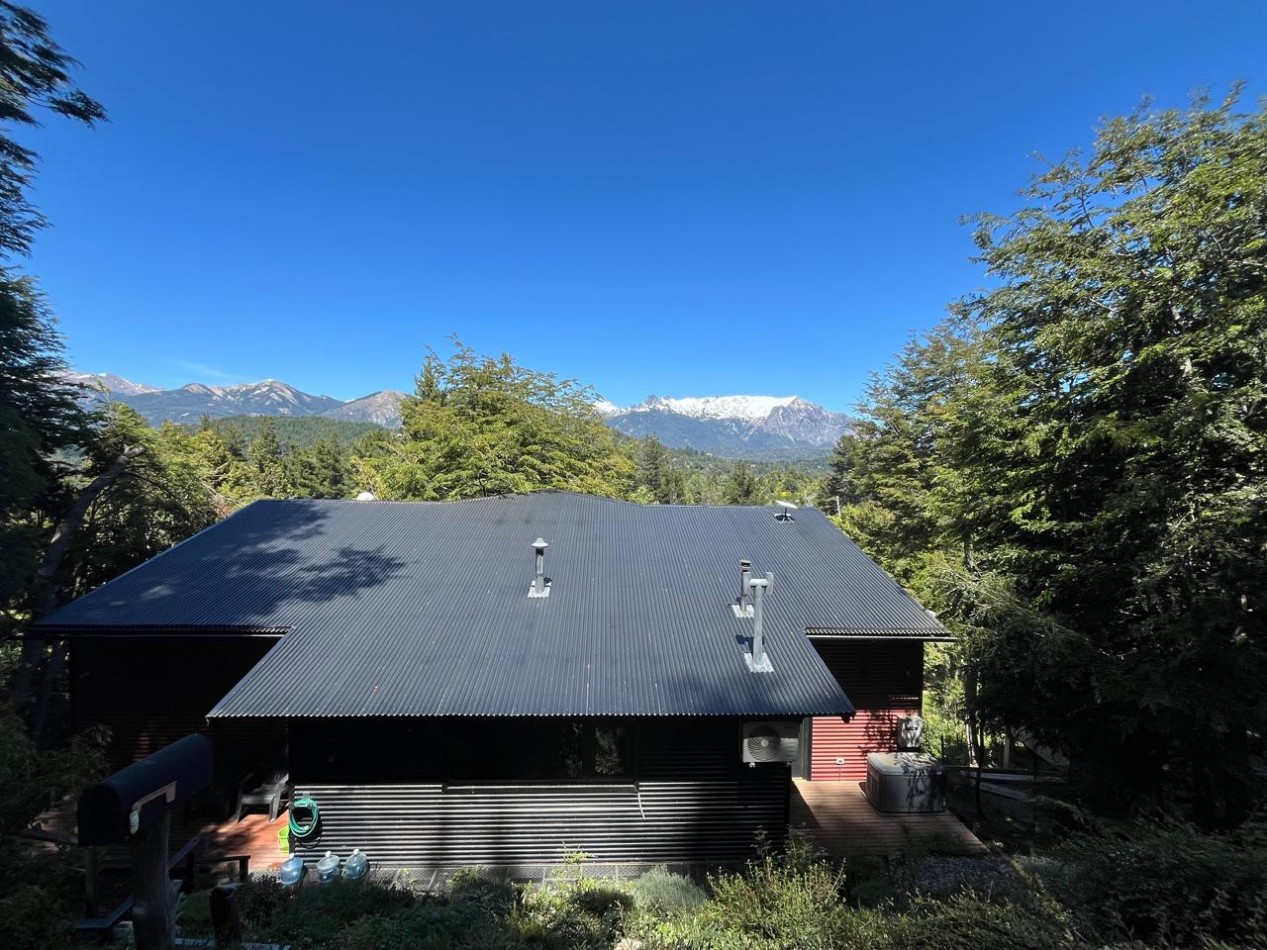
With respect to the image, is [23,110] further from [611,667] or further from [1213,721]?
[1213,721]

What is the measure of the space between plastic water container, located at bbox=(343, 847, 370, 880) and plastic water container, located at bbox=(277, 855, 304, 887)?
0.51 m

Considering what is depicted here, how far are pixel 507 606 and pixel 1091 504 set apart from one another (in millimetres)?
9805

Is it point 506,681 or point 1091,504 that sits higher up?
point 1091,504

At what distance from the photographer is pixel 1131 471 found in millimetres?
8023

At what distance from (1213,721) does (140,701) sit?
50.3ft

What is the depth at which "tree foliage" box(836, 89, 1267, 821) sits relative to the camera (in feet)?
23.7

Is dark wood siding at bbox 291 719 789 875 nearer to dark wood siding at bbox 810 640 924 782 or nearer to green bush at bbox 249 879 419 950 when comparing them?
green bush at bbox 249 879 419 950

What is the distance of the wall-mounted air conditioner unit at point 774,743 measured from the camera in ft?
24.1

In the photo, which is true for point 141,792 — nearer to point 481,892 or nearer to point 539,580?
point 481,892

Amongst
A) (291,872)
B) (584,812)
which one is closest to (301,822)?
(291,872)

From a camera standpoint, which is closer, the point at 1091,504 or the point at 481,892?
the point at 481,892

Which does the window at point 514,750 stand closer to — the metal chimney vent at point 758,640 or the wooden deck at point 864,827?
the metal chimney vent at point 758,640

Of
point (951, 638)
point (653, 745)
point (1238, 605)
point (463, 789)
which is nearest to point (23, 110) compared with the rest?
point (463, 789)

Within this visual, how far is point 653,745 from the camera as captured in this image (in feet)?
25.0
